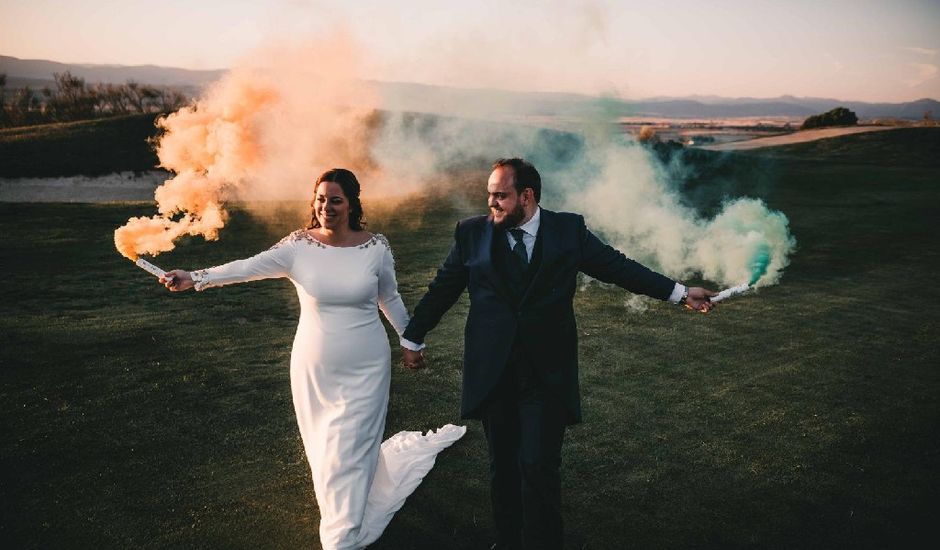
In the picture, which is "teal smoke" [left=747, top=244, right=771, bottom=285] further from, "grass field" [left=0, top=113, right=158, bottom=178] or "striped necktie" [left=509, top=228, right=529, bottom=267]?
"grass field" [left=0, top=113, right=158, bottom=178]

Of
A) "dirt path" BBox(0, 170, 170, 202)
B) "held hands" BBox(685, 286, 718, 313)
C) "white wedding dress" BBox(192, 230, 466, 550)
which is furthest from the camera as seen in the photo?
"dirt path" BBox(0, 170, 170, 202)

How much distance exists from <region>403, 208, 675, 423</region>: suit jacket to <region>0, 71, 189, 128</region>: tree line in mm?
46904

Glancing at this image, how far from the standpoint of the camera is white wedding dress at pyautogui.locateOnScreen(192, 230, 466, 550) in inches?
156

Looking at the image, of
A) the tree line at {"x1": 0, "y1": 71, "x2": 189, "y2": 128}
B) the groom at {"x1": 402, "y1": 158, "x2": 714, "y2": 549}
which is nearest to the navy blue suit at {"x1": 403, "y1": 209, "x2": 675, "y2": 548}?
the groom at {"x1": 402, "y1": 158, "x2": 714, "y2": 549}

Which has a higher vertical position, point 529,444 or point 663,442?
point 529,444

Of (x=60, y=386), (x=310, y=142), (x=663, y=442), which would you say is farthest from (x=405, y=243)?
(x=663, y=442)

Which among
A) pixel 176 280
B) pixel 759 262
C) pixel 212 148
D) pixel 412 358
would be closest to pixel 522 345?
pixel 412 358

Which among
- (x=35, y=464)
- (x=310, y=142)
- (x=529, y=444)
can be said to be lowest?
(x=35, y=464)

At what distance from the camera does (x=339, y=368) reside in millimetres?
4035

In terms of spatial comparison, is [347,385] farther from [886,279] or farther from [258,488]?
[886,279]

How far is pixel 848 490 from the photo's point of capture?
4.59 m

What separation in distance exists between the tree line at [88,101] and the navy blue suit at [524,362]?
47.0 metres

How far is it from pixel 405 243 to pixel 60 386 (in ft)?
32.4

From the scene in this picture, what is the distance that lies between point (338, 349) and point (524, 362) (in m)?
1.26
